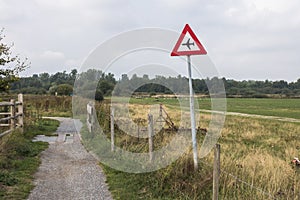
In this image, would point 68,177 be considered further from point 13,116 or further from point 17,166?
point 13,116

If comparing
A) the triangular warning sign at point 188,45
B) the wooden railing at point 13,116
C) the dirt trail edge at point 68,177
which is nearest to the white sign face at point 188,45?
the triangular warning sign at point 188,45

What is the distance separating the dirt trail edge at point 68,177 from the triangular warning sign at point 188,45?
114 inches

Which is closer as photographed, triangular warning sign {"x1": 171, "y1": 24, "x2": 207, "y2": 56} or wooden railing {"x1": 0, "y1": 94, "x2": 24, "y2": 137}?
triangular warning sign {"x1": 171, "y1": 24, "x2": 207, "y2": 56}

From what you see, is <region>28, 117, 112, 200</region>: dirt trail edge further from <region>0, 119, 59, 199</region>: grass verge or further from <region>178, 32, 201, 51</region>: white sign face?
<region>178, 32, 201, 51</region>: white sign face

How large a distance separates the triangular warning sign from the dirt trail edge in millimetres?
2883

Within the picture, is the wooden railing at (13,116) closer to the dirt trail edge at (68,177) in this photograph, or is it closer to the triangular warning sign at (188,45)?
the dirt trail edge at (68,177)

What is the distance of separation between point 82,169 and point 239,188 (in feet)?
13.9

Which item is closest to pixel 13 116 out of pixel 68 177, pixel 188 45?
pixel 68 177

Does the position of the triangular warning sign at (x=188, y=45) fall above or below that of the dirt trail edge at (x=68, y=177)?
above

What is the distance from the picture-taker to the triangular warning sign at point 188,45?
6176 millimetres

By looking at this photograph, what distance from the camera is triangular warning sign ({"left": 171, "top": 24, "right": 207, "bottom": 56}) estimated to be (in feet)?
20.3

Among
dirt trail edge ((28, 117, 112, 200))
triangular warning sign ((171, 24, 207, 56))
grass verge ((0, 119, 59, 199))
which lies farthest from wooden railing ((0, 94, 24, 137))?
triangular warning sign ((171, 24, 207, 56))

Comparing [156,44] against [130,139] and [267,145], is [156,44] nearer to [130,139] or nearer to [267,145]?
[130,139]

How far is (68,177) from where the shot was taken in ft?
24.8
